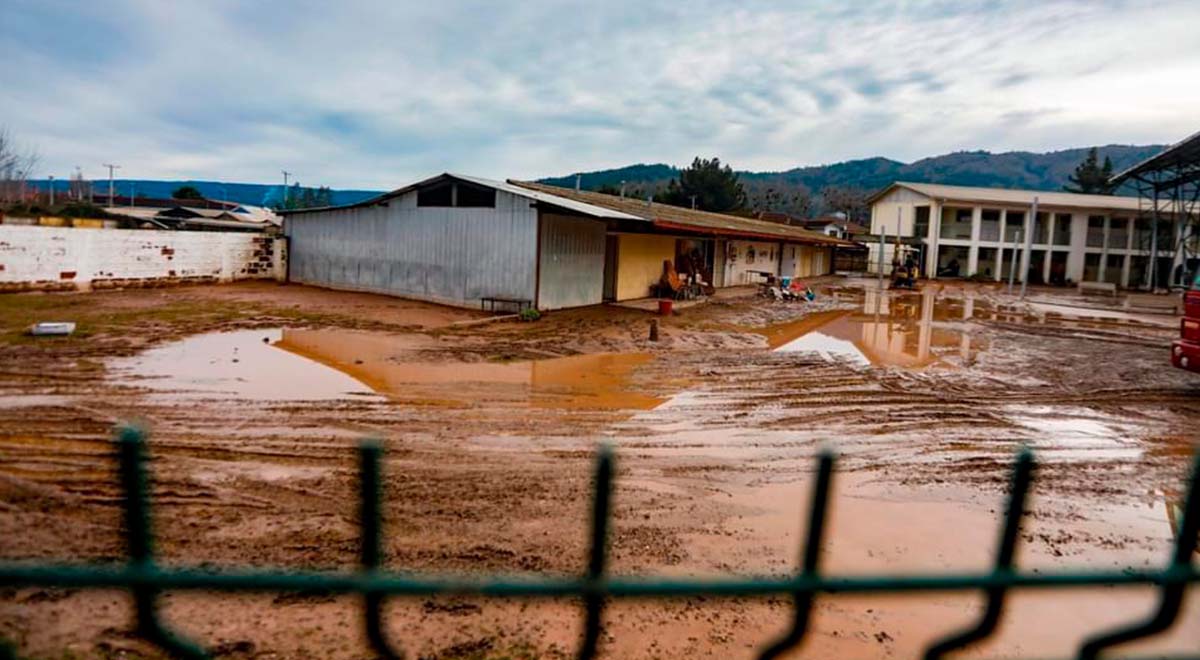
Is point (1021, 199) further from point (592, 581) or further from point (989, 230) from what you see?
point (592, 581)

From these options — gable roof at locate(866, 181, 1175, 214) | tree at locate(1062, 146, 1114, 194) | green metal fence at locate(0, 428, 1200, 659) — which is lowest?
green metal fence at locate(0, 428, 1200, 659)

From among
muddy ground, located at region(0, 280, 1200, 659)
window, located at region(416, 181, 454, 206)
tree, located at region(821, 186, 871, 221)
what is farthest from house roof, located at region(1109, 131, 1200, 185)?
tree, located at region(821, 186, 871, 221)

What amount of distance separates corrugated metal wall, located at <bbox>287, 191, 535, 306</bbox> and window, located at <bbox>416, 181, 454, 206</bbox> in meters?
0.21

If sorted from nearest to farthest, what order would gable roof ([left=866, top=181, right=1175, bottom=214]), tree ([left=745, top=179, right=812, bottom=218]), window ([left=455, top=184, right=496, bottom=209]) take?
window ([left=455, top=184, right=496, bottom=209]) → gable roof ([left=866, top=181, right=1175, bottom=214]) → tree ([left=745, top=179, right=812, bottom=218])

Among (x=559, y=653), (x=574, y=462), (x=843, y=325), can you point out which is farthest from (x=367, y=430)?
(x=843, y=325)

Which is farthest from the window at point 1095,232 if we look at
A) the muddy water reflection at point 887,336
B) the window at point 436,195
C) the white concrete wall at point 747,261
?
the window at point 436,195

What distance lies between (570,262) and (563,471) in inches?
550

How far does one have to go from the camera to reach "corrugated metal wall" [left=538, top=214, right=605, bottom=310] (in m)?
19.0

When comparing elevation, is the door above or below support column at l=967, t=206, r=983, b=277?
below

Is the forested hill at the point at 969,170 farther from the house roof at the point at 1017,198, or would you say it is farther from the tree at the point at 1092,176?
the house roof at the point at 1017,198

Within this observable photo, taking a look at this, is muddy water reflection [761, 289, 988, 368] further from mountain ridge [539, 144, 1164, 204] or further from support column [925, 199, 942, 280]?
mountain ridge [539, 144, 1164, 204]

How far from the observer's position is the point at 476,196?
64.8ft

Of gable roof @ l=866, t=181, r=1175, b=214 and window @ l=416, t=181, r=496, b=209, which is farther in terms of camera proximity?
gable roof @ l=866, t=181, r=1175, b=214

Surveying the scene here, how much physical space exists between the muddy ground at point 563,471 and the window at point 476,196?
19.4 feet
